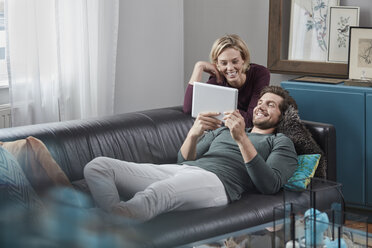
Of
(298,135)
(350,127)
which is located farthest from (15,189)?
(350,127)

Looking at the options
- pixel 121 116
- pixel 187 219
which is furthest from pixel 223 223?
pixel 121 116

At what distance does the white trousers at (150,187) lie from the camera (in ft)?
7.84

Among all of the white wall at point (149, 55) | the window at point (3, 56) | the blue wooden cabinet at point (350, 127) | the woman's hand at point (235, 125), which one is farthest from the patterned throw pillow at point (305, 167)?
the window at point (3, 56)

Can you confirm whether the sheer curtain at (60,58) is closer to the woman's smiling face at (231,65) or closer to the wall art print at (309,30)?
the woman's smiling face at (231,65)

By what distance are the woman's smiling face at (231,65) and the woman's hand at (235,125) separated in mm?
702

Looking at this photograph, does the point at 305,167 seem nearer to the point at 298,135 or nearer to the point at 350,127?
the point at 298,135

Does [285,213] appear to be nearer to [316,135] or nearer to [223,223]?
[223,223]

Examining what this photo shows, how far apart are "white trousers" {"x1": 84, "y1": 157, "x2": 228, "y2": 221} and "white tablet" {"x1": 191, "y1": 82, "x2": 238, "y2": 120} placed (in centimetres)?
31

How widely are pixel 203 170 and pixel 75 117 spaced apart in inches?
54.7

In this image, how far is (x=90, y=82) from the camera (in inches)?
153

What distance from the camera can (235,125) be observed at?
268 cm

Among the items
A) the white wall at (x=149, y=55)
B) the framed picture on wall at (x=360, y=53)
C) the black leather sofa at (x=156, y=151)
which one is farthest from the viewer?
the white wall at (x=149, y=55)

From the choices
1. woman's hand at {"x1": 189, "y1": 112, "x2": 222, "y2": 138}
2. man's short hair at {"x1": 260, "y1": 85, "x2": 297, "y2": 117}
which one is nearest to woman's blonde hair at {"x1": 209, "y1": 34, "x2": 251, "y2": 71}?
man's short hair at {"x1": 260, "y1": 85, "x2": 297, "y2": 117}

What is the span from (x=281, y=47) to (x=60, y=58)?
61.8 inches
